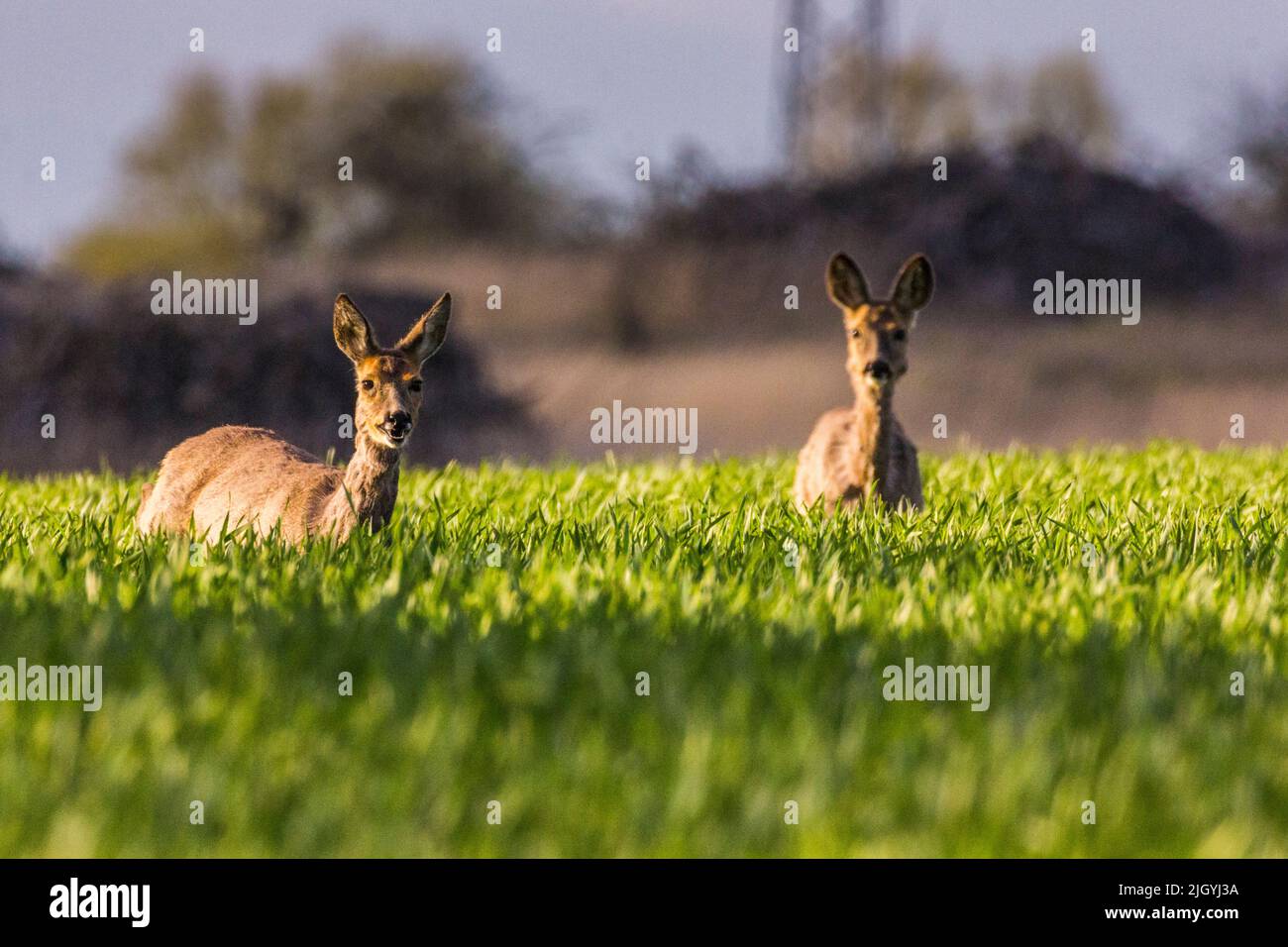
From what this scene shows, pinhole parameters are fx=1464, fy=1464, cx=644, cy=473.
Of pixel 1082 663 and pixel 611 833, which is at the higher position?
pixel 1082 663

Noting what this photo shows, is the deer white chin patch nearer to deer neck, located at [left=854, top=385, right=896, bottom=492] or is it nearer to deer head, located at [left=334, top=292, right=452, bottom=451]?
deer head, located at [left=334, top=292, right=452, bottom=451]

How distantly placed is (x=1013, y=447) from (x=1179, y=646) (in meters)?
8.03

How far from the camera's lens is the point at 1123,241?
27.2 meters

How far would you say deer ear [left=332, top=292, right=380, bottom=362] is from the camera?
684 centimetres

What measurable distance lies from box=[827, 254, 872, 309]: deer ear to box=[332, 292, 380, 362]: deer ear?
2874mm

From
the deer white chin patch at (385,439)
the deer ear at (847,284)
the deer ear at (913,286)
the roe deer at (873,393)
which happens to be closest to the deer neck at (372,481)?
the deer white chin patch at (385,439)

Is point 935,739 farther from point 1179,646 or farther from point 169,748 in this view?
point 169,748

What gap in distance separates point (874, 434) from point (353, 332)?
304 cm

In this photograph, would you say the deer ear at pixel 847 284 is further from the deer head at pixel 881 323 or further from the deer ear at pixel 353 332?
the deer ear at pixel 353 332

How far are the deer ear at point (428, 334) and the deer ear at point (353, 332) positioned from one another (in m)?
0.16

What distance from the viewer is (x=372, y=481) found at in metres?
6.90

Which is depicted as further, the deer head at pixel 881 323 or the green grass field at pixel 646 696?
the deer head at pixel 881 323

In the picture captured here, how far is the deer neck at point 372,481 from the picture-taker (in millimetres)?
6852
